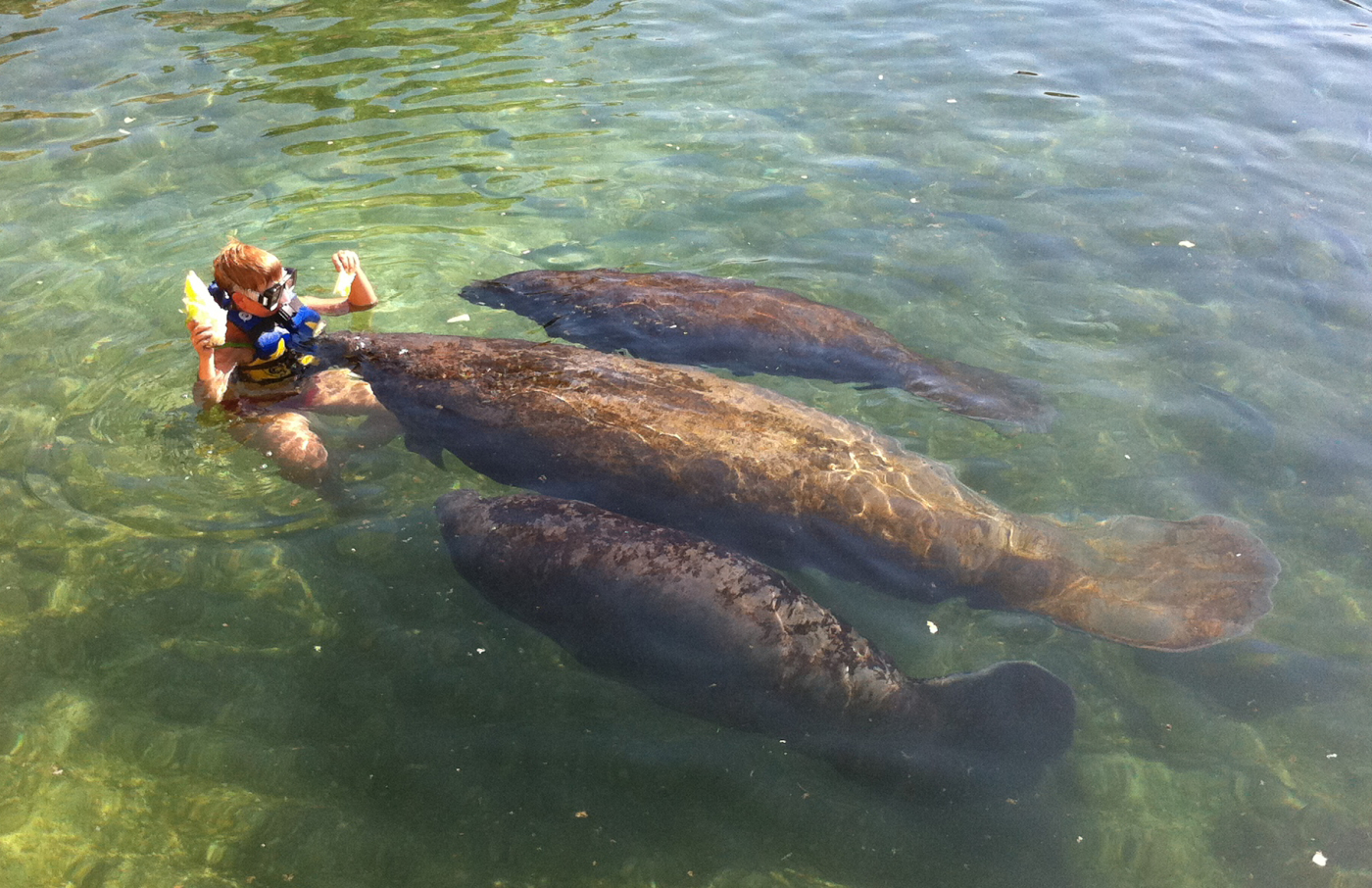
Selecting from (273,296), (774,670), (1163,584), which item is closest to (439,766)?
(774,670)

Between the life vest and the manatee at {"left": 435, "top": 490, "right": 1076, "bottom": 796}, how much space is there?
8.53ft

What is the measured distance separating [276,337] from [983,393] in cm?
464

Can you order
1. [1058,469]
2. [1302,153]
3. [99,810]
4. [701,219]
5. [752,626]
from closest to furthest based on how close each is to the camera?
[99,810]
[752,626]
[1058,469]
[701,219]
[1302,153]

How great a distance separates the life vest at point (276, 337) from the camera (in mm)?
6246

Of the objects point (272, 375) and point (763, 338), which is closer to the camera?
point (272, 375)

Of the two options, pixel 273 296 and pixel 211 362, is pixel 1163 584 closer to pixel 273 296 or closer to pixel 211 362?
pixel 273 296

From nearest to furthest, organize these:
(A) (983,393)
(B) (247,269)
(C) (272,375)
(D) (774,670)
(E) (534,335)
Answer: (D) (774,670), (B) (247,269), (C) (272,375), (A) (983,393), (E) (534,335)

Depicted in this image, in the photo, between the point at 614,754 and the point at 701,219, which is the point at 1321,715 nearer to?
the point at 614,754

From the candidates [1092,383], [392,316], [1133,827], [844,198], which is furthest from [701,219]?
[1133,827]

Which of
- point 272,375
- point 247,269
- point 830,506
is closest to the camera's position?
point 830,506

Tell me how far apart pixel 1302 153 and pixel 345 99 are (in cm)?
1045

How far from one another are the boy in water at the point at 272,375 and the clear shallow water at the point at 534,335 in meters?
0.20

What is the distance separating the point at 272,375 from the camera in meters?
6.40

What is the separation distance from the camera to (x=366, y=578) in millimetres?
5336
